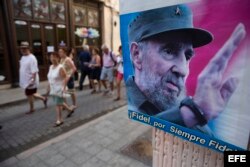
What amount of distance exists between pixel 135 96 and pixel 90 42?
988 cm

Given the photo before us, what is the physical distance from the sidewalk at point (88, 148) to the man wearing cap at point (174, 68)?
5.96 ft

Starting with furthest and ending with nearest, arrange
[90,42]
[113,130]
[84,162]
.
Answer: [90,42] < [113,130] < [84,162]

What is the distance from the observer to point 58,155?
3.16m

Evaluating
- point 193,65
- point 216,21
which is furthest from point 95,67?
point 216,21

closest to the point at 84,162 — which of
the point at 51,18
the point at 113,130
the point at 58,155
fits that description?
the point at 58,155

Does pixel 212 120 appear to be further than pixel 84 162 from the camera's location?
No

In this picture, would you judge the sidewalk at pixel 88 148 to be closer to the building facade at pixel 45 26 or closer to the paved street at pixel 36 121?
the paved street at pixel 36 121

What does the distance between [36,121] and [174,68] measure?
426cm

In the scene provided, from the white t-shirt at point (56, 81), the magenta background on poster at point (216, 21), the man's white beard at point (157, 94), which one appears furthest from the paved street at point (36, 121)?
the magenta background on poster at point (216, 21)

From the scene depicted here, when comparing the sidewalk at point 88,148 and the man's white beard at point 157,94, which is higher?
the man's white beard at point 157,94

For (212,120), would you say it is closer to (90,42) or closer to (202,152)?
(202,152)

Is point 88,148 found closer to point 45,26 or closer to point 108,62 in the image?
point 108,62

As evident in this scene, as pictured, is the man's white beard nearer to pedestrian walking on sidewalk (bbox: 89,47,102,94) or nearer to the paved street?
the paved street

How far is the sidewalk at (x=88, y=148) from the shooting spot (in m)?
2.96
